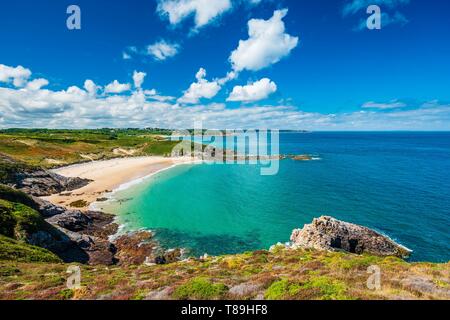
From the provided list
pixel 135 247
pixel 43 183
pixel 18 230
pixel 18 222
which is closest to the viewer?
pixel 18 230

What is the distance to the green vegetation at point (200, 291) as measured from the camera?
13632mm

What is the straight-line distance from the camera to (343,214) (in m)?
48.2

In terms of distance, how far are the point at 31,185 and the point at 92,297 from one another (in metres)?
63.5

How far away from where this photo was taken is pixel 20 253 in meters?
23.3

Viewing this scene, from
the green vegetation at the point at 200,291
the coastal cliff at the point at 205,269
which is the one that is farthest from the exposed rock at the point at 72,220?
the green vegetation at the point at 200,291

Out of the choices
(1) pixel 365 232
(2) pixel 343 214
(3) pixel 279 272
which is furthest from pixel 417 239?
(3) pixel 279 272

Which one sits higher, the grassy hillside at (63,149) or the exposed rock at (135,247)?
the grassy hillside at (63,149)

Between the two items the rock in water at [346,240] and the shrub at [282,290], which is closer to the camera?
the shrub at [282,290]

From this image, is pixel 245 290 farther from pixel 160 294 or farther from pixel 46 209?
pixel 46 209

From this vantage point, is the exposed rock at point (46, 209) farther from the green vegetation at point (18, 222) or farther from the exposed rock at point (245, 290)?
the exposed rock at point (245, 290)

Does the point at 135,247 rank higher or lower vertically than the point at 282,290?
lower

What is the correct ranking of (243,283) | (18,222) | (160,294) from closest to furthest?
(160,294) → (243,283) → (18,222)

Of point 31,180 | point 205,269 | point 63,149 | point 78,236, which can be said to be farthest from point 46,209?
point 63,149

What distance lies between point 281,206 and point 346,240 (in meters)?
21.9
